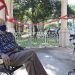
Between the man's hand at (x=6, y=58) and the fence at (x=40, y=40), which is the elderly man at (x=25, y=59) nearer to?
the man's hand at (x=6, y=58)

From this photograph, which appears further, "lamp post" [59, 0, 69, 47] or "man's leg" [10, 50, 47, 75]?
"lamp post" [59, 0, 69, 47]

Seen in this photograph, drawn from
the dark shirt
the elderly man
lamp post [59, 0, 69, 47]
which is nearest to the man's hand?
the elderly man

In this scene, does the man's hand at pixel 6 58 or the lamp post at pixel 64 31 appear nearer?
the man's hand at pixel 6 58

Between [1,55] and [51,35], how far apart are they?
10.5 m

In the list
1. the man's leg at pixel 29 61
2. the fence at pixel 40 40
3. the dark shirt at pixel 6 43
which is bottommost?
the fence at pixel 40 40

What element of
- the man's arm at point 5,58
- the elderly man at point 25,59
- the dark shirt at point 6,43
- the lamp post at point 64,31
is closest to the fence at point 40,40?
the lamp post at point 64,31

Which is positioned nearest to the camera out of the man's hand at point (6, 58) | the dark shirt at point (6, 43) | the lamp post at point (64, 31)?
the man's hand at point (6, 58)

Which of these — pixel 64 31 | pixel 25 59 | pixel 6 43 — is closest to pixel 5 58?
pixel 25 59

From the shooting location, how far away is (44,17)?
21516 millimetres

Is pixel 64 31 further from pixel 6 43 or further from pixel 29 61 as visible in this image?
pixel 29 61

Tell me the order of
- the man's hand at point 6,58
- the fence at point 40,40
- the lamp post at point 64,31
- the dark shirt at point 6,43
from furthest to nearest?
the fence at point 40,40 → the lamp post at point 64,31 → the dark shirt at point 6,43 → the man's hand at point 6,58

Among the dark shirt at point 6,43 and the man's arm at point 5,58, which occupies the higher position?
the dark shirt at point 6,43

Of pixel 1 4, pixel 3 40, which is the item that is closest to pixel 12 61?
pixel 3 40

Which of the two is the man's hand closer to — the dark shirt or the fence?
the dark shirt
